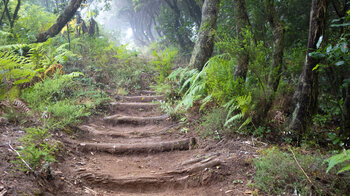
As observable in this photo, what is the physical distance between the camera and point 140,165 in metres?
3.55

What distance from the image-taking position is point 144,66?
941 centimetres

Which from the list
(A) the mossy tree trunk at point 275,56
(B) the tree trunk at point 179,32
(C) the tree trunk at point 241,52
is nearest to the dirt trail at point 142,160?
(A) the mossy tree trunk at point 275,56

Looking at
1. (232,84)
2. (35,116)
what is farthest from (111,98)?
(232,84)

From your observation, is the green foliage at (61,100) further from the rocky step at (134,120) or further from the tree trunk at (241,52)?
the tree trunk at (241,52)

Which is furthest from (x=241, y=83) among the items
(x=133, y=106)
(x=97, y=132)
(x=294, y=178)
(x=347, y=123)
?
(x=133, y=106)

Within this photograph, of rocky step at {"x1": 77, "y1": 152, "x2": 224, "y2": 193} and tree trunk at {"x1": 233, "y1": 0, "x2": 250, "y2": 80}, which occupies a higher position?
tree trunk at {"x1": 233, "y1": 0, "x2": 250, "y2": 80}

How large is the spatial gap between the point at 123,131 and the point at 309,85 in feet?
11.6

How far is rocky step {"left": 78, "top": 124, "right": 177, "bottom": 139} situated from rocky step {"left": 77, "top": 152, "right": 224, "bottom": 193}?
114 centimetres

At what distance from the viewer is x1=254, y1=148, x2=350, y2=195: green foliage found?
83.7 inches

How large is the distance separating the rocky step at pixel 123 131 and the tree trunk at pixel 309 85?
234 centimetres

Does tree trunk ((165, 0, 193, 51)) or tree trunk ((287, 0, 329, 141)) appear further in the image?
tree trunk ((165, 0, 193, 51))

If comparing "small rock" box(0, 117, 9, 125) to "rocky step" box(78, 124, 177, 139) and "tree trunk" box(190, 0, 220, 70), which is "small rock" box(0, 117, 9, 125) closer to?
"rocky step" box(78, 124, 177, 139)

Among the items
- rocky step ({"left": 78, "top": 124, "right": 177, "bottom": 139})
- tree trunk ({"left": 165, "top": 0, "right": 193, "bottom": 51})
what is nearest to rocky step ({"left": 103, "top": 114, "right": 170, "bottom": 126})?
rocky step ({"left": 78, "top": 124, "right": 177, "bottom": 139})

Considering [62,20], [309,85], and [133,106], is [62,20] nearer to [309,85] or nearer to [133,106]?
[133,106]
